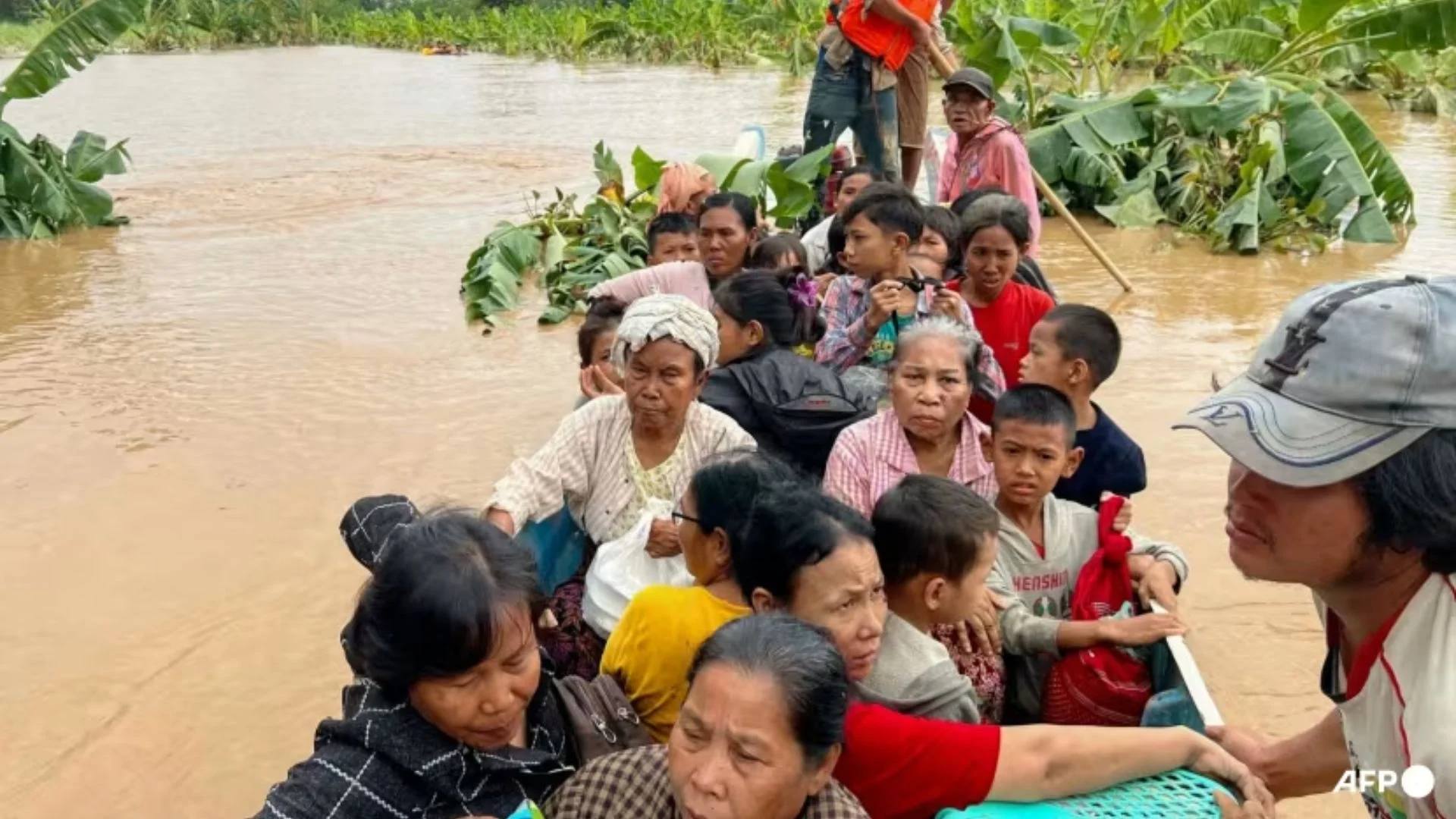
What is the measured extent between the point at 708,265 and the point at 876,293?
37.7 inches

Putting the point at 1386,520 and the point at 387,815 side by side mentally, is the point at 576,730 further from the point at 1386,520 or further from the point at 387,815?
the point at 1386,520

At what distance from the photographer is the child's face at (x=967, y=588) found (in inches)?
90.4

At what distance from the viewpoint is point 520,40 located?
1244 inches

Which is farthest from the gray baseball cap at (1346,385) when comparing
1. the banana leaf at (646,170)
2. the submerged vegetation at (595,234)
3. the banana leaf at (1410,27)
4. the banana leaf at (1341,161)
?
the banana leaf at (1341,161)

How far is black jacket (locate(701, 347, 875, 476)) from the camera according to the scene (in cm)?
348

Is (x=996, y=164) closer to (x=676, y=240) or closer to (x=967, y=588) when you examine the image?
(x=676, y=240)

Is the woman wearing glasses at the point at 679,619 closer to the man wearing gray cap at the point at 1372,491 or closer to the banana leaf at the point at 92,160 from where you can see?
the man wearing gray cap at the point at 1372,491

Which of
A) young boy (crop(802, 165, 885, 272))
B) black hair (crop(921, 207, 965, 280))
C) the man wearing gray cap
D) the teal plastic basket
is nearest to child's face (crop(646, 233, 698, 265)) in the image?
young boy (crop(802, 165, 885, 272))

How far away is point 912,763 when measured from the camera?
1810mm

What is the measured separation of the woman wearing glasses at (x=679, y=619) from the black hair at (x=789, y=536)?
6cm

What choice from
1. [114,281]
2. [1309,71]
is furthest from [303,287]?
[1309,71]

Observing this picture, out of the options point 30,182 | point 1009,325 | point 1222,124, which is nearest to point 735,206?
point 1009,325

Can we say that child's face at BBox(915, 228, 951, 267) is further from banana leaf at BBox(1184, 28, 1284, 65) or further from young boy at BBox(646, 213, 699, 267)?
banana leaf at BBox(1184, 28, 1284, 65)

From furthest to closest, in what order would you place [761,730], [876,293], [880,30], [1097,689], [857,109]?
[857,109] → [880,30] → [876,293] → [1097,689] → [761,730]
